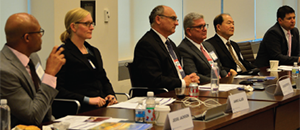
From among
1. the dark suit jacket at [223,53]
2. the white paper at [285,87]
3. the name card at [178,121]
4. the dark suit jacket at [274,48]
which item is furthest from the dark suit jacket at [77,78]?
the dark suit jacket at [274,48]

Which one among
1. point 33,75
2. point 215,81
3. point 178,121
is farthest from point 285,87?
point 33,75

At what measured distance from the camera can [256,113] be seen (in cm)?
251

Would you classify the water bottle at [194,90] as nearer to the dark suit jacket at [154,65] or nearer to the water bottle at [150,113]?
the dark suit jacket at [154,65]

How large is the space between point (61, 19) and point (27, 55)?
5.71ft

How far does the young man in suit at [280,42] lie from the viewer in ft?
20.7

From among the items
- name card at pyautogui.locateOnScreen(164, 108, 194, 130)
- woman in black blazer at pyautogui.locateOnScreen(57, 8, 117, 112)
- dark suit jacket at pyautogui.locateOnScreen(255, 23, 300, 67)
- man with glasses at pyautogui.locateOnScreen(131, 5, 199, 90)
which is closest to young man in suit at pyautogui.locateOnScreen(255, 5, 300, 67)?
dark suit jacket at pyautogui.locateOnScreen(255, 23, 300, 67)

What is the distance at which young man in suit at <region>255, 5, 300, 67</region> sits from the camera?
20.7ft

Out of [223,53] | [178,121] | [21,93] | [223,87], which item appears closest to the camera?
[178,121]

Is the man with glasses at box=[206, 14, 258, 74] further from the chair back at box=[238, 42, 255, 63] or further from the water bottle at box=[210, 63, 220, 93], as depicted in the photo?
the water bottle at box=[210, 63, 220, 93]

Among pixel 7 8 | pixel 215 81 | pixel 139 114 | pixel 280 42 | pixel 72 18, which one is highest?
pixel 7 8

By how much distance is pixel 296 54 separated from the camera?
667cm

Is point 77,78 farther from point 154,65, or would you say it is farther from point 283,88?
point 283,88

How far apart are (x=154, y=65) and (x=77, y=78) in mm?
848

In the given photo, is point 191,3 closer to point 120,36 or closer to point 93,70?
point 120,36
